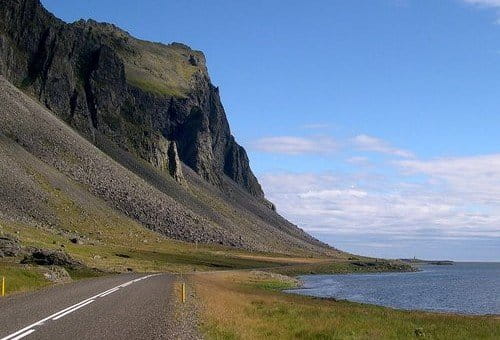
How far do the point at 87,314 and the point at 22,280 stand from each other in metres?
18.0

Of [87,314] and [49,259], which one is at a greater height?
[49,259]

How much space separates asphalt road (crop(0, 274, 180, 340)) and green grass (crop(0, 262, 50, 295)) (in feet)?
6.34

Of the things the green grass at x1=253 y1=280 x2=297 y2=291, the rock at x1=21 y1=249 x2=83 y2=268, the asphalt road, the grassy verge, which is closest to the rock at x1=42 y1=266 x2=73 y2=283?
the asphalt road

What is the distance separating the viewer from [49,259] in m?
66.1

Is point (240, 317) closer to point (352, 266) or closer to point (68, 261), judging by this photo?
point (68, 261)

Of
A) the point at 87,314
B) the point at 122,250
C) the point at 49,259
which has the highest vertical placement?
the point at 122,250

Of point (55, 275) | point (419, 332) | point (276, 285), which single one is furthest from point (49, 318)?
point (276, 285)

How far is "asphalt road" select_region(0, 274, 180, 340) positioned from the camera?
24.1 metres

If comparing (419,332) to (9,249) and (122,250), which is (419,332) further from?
(122,250)

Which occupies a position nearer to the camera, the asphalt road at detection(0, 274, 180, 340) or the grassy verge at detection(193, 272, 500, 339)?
the asphalt road at detection(0, 274, 180, 340)

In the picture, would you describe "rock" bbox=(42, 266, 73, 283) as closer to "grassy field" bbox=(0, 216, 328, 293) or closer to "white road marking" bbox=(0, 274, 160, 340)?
"grassy field" bbox=(0, 216, 328, 293)

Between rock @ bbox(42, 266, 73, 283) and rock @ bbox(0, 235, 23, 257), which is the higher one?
rock @ bbox(0, 235, 23, 257)

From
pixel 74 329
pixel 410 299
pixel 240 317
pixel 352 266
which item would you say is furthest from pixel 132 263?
pixel 352 266

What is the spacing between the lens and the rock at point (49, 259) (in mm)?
64250
